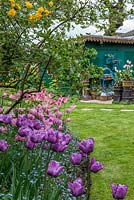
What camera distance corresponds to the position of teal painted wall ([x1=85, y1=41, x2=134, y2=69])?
64.0 ft

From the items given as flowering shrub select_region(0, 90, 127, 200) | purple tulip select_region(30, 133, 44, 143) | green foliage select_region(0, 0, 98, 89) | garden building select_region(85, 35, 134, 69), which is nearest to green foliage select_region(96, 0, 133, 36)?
green foliage select_region(0, 0, 98, 89)

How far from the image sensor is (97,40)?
18266 mm

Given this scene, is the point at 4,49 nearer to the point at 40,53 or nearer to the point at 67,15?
the point at 40,53

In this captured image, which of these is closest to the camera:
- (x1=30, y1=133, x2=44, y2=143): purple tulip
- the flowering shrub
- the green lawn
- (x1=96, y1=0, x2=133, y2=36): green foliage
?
the flowering shrub

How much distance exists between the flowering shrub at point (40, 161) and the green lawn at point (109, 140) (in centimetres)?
45

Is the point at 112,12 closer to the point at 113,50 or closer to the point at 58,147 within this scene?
the point at 58,147

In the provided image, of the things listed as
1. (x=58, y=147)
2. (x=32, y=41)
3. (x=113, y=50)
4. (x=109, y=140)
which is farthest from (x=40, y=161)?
(x=113, y=50)

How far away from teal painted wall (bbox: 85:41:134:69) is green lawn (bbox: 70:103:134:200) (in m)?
6.68

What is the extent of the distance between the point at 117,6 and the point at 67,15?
0.78m

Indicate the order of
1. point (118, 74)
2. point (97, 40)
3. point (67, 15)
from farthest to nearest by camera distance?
point (97, 40), point (118, 74), point (67, 15)

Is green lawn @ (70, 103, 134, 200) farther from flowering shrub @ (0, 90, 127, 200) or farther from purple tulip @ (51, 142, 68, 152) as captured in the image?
purple tulip @ (51, 142, 68, 152)

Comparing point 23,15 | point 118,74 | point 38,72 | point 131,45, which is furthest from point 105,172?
point 131,45

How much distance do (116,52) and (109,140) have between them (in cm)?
1332

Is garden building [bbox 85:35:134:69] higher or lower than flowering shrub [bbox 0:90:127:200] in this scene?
higher
